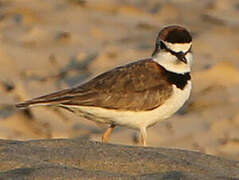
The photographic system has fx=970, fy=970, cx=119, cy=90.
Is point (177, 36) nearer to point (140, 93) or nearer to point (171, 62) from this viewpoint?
point (171, 62)

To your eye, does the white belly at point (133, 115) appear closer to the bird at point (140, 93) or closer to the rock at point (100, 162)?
the bird at point (140, 93)


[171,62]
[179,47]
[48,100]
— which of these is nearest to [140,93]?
[171,62]

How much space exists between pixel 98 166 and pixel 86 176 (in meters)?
0.36

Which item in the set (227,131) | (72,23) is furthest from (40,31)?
(227,131)

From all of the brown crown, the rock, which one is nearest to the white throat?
the brown crown

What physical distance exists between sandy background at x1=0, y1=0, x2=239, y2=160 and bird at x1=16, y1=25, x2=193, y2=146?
5.48 feet

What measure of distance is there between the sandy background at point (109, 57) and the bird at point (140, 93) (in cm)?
167

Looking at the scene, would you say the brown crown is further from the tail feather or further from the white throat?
the tail feather

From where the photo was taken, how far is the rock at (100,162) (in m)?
5.09

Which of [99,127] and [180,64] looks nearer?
[180,64]

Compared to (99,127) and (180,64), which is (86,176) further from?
(99,127)

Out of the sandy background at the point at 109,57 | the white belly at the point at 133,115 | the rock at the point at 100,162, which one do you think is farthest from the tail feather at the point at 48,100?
the sandy background at the point at 109,57

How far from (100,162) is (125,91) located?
8.08 feet

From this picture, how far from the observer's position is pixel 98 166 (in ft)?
17.6
